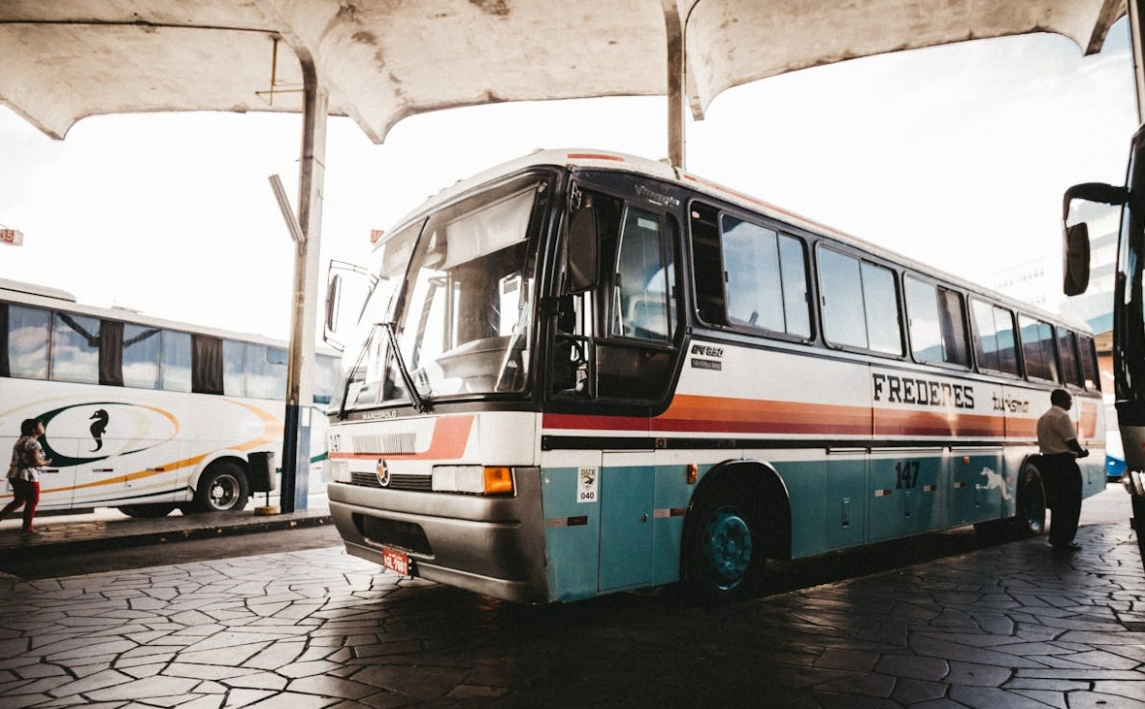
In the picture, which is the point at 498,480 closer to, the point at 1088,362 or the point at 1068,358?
the point at 1068,358

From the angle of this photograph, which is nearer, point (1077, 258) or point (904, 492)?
point (1077, 258)

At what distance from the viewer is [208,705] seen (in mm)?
3391

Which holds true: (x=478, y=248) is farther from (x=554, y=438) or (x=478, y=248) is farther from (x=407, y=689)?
Result: (x=407, y=689)

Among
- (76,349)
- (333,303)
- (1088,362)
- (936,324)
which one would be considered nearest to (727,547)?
(333,303)

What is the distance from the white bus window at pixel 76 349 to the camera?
1046cm

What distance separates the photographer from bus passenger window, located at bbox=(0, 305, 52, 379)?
32.7ft

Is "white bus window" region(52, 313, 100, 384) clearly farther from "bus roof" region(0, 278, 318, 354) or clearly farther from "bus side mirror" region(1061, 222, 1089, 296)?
"bus side mirror" region(1061, 222, 1089, 296)

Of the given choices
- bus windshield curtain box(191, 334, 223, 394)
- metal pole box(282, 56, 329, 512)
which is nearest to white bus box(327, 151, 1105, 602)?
metal pole box(282, 56, 329, 512)

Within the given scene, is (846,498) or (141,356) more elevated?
(141,356)

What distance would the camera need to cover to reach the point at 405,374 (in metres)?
4.61

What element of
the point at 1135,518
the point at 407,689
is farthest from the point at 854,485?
the point at 407,689

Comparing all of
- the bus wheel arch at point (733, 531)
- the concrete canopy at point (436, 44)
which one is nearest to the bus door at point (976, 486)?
the bus wheel arch at point (733, 531)

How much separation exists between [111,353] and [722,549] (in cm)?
1038

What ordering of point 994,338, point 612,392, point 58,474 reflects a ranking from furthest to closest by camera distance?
1. point 58,474
2. point 994,338
3. point 612,392
